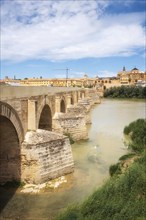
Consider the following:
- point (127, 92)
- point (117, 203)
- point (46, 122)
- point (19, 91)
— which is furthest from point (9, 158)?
point (127, 92)

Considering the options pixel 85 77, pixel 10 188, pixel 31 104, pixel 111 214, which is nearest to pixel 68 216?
pixel 111 214

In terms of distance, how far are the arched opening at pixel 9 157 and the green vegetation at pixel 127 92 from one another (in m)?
43.2

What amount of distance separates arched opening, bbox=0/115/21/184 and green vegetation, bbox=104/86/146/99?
142ft

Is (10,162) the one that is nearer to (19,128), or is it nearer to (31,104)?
(19,128)

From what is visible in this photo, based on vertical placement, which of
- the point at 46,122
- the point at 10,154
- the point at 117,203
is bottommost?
the point at 117,203

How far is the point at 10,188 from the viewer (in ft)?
30.2

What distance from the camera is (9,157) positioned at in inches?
377

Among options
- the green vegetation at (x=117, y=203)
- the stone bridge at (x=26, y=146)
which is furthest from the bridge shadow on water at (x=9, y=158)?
the green vegetation at (x=117, y=203)

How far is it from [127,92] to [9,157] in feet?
150

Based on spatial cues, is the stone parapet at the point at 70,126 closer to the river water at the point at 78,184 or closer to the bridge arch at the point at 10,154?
the river water at the point at 78,184

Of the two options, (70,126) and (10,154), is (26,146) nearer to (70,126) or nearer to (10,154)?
(10,154)

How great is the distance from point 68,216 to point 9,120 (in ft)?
12.0

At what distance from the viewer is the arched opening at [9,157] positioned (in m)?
9.51

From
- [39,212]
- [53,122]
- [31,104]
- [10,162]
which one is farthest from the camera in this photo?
[53,122]
